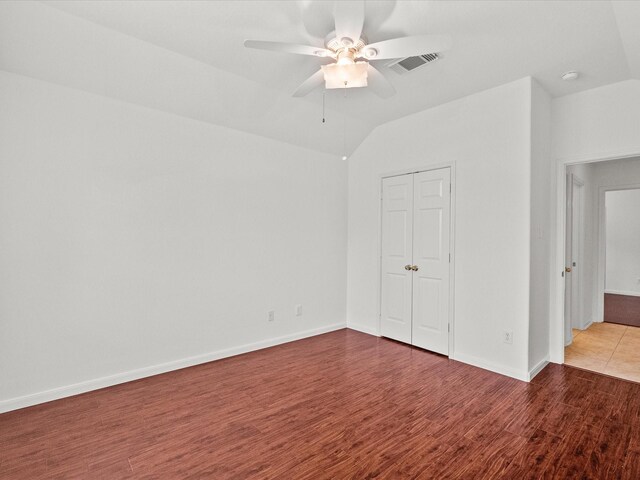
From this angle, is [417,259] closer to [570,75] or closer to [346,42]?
[570,75]

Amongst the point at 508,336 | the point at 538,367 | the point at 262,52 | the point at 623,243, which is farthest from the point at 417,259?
the point at 623,243

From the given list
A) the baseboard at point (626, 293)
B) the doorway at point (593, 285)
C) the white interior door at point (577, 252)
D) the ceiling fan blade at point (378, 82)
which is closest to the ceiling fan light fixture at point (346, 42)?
the ceiling fan blade at point (378, 82)

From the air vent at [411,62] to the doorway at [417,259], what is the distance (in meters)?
1.31

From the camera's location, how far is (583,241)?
192 inches

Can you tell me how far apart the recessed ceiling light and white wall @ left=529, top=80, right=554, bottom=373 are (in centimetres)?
22

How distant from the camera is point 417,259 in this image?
416cm

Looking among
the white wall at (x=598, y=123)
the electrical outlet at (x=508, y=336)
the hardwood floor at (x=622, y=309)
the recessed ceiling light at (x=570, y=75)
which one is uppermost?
the recessed ceiling light at (x=570, y=75)

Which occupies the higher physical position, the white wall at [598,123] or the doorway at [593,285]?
the white wall at [598,123]

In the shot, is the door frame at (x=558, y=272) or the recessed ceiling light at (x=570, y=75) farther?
the door frame at (x=558, y=272)

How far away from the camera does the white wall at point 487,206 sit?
3260 mm

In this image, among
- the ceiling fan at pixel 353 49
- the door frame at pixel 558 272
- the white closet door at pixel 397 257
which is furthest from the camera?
the white closet door at pixel 397 257

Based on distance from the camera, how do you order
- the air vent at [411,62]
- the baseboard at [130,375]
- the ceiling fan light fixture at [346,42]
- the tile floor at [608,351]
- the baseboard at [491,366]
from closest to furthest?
the ceiling fan light fixture at [346,42] → the baseboard at [130,375] → the air vent at [411,62] → the baseboard at [491,366] → the tile floor at [608,351]

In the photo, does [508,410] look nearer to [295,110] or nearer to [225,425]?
[225,425]

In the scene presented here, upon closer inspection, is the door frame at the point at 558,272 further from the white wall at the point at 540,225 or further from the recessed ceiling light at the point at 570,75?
the recessed ceiling light at the point at 570,75
